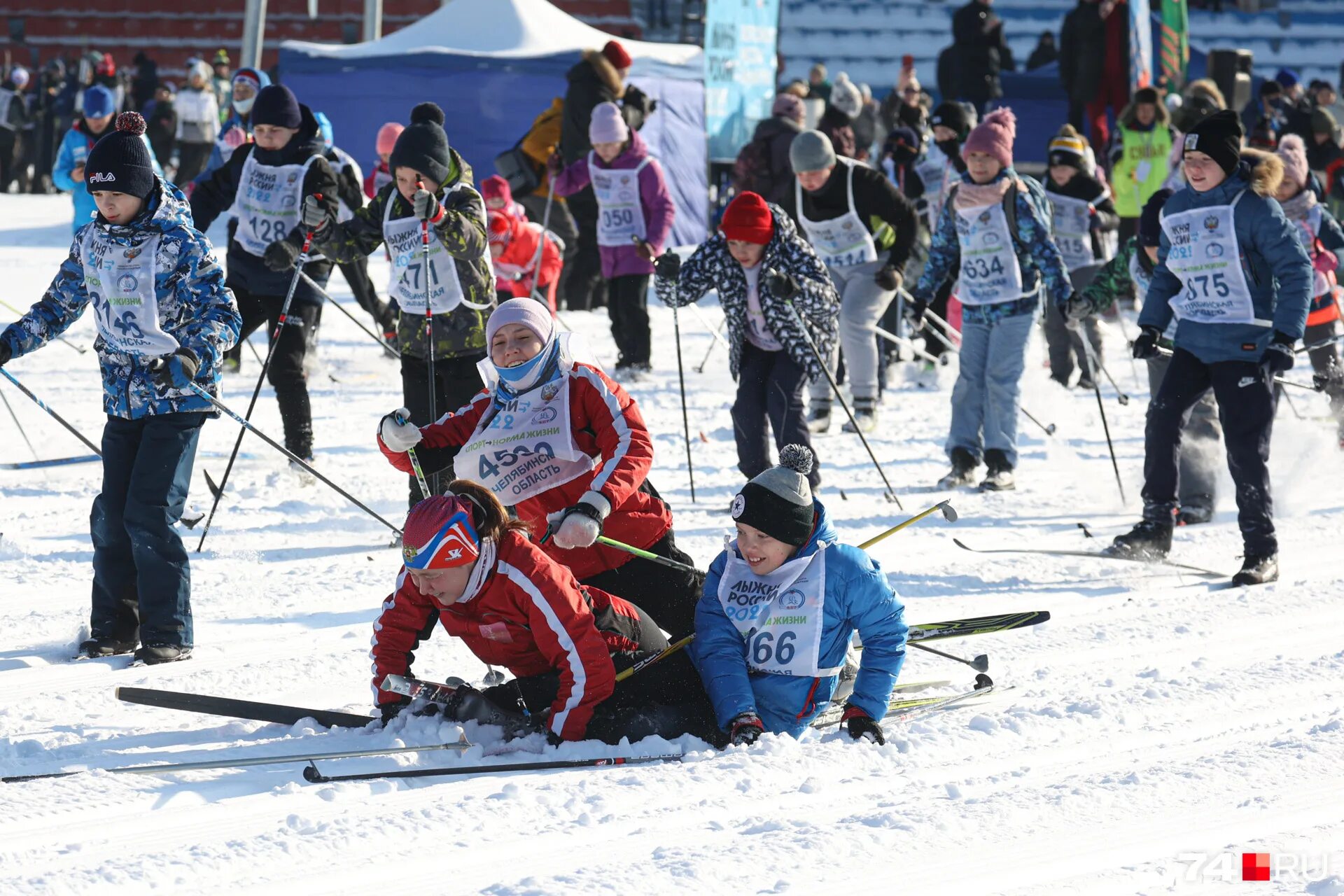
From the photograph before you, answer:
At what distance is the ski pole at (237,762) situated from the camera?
13.8 ft

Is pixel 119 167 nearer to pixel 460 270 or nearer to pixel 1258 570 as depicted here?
pixel 460 270

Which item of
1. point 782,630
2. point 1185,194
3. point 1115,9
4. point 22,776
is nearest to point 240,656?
point 22,776

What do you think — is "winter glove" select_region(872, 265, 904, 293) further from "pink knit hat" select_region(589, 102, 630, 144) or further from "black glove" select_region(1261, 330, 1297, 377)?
"black glove" select_region(1261, 330, 1297, 377)

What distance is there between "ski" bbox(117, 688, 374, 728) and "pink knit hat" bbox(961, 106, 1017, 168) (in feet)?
16.6

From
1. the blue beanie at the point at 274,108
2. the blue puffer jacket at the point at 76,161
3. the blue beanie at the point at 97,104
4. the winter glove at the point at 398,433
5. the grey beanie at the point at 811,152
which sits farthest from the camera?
the blue puffer jacket at the point at 76,161

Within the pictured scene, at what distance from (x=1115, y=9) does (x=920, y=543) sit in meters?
12.2

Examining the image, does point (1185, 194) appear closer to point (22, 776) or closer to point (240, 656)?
point (240, 656)

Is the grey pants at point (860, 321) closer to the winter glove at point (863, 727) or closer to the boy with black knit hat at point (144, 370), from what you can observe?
the boy with black knit hat at point (144, 370)

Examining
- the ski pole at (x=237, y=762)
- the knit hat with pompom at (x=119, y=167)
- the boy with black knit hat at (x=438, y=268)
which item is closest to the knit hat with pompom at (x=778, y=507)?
the ski pole at (x=237, y=762)

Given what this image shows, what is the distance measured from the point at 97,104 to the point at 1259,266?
27.7ft

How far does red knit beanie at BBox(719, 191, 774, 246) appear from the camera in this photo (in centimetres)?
762

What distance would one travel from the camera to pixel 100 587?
5.58m

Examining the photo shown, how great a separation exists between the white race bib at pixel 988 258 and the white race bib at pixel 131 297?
449cm

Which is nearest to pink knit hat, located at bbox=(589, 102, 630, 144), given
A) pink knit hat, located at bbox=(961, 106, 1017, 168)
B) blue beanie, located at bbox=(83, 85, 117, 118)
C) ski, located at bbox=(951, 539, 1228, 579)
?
pink knit hat, located at bbox=(961, 106, 1017, 168)
